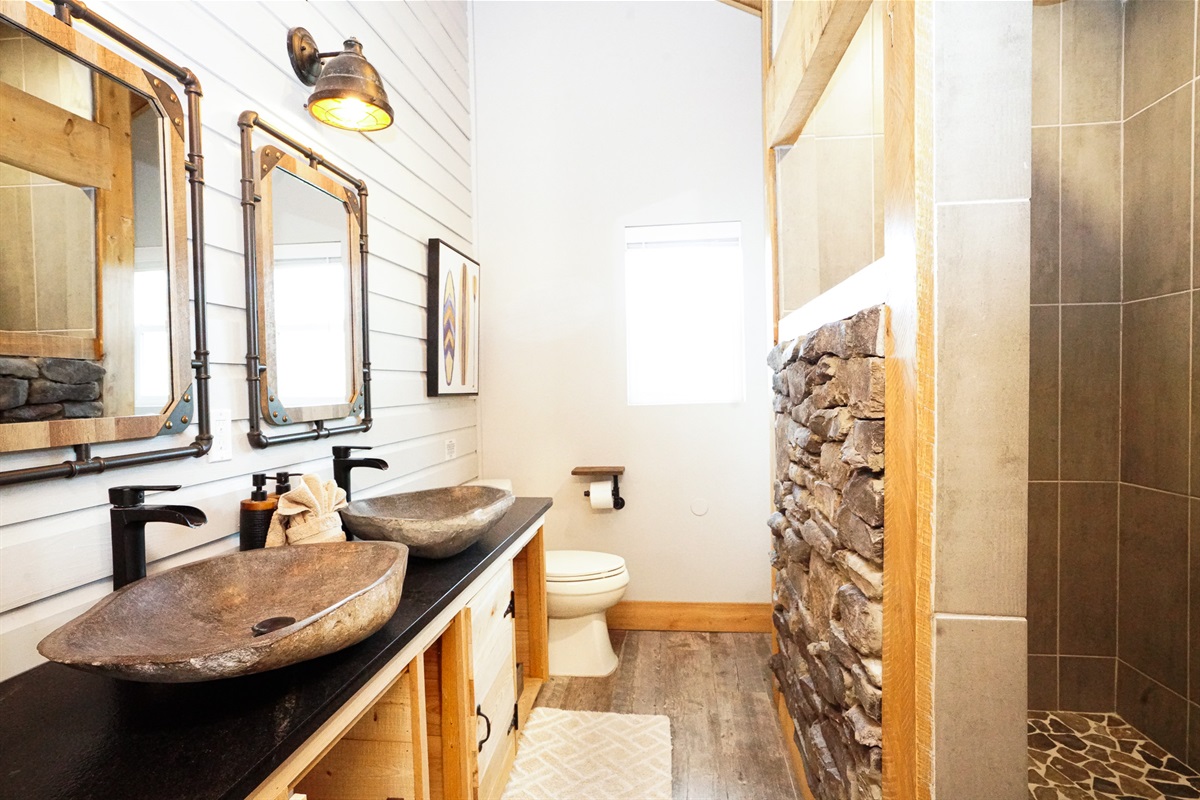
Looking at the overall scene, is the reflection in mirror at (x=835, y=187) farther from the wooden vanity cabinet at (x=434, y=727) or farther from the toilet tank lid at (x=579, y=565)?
the wooden vanity cabinet at (x=434, y=727)

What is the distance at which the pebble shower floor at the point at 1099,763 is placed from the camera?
1.84m

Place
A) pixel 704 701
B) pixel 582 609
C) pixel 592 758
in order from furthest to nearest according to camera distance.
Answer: pixel 582 609
pixel 704 701
pixel 592 758

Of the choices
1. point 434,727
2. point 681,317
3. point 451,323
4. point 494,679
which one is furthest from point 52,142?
point 681,317

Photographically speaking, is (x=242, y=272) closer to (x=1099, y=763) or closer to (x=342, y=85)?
(x=342, y=85)

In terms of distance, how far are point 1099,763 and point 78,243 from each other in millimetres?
3061

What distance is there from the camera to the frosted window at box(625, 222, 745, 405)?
3.14 metres

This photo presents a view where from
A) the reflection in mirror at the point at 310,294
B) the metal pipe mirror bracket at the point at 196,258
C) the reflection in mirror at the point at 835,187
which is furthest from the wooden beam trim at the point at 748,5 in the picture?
the metal pipe mirror bracket at the point at 196,258

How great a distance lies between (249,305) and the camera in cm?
153

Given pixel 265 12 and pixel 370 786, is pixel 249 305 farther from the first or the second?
pixel 370 786

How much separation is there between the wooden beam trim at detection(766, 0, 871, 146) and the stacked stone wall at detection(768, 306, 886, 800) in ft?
2.59

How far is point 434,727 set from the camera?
4.75 ft

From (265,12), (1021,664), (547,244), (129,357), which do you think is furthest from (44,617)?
(547,244)

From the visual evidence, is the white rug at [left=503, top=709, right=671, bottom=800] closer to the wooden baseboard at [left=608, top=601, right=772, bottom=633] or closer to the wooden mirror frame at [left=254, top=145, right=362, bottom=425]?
the wooden baseboard at [left=608, top=601, right=772, bottom=633]

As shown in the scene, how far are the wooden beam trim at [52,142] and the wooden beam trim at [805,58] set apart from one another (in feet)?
5.43
